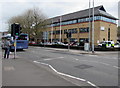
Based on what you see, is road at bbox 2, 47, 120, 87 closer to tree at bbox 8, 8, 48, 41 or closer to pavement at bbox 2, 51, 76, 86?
pavement at bbox 2, 51, 76, 86

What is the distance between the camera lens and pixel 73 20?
60531 mm

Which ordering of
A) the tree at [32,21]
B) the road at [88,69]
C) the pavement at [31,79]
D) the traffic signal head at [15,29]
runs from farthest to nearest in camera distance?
the tree at [32,21]
the traffic signal head at [15,29]
the road at [88,69]
the pavement at [31,79]

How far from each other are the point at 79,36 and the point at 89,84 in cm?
5222

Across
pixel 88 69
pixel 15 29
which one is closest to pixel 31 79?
pixel 88 69

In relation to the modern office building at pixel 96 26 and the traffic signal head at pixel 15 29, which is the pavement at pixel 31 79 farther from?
the modern office building at pixel 96 26

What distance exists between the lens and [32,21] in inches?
1893

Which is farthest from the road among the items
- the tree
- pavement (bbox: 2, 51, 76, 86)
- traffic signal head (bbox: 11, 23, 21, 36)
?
the tree

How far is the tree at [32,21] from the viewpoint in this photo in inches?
1887

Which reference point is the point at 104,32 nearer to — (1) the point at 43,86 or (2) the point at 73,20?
(2) the point at 73,20

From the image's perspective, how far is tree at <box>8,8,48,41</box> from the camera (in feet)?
157

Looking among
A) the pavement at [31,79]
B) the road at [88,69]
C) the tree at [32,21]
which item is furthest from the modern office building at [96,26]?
the pavement at [31,79]

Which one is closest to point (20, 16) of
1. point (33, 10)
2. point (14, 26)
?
point (33, 10)

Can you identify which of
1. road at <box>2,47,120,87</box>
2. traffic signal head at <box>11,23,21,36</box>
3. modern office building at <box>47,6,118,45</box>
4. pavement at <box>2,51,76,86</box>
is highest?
modern office building at <box>47,6,118,45</box>

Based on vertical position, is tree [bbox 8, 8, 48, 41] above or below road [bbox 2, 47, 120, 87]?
above
